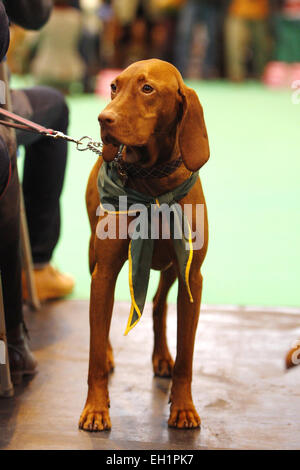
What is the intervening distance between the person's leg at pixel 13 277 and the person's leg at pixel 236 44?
8585 mm

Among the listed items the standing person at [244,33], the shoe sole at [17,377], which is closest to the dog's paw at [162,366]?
the shoe sole at [17,377]

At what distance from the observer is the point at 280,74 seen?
34.2 ft

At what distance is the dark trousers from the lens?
237 cm

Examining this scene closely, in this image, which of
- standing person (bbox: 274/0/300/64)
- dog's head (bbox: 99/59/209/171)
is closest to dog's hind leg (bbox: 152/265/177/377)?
dog's head (bbox: 99/59/209/171)

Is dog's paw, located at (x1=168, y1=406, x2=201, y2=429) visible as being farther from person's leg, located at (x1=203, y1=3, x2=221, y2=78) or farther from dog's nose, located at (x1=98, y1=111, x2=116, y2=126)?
person's leg, located at (x1=203, y1=3, x2=221, y2=78)

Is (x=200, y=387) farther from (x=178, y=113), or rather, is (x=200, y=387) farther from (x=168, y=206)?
(x=178, y=113)

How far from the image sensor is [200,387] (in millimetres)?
2422

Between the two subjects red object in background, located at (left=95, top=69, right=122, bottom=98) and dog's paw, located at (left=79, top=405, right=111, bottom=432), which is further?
red object in background, located at (left=95, top=69, right=122, bottom=98)

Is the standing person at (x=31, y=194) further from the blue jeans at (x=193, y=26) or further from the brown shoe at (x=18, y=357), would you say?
the blue jeans at (x=193, y=26)

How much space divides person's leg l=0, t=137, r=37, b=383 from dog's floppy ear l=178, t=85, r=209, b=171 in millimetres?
543

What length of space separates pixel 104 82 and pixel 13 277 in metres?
7.64

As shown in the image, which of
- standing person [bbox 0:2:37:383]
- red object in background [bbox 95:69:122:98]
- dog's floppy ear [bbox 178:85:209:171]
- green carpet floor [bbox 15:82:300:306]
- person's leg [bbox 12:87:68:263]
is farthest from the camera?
red object in background [bbox 95:69:122:98]

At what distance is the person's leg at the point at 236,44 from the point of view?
10477mm
